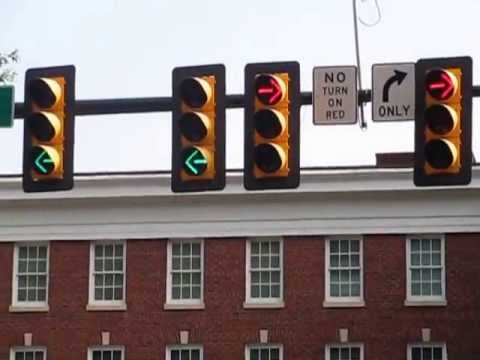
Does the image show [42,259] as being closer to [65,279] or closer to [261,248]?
[65,279]

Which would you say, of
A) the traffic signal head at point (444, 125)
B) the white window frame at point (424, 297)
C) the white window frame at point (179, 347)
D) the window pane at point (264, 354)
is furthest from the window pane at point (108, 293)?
the traffic signal head at point (444, 125)

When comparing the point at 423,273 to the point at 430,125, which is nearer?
the point at 430,125

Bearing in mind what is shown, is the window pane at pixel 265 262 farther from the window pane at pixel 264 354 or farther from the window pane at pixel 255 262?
the window pane at pixel 264 354

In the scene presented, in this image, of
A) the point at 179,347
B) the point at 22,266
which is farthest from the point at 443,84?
the point at 22,266

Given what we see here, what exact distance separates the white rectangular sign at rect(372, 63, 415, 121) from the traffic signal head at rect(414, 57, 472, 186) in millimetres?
634

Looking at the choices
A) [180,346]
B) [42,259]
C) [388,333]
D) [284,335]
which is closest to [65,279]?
[42,259]

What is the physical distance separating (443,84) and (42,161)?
402 cm

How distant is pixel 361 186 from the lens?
48094mm

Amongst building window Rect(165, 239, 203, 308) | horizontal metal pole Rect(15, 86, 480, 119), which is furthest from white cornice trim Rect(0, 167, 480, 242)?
horizontal metal pole Rect(15, 86, 480, 119)

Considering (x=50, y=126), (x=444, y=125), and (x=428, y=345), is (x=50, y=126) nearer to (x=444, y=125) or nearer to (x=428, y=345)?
(x=444, y=125)

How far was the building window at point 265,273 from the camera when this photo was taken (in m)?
47.4

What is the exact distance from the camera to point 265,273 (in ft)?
156

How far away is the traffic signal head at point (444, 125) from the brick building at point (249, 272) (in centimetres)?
3276

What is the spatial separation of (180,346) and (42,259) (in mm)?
5646
